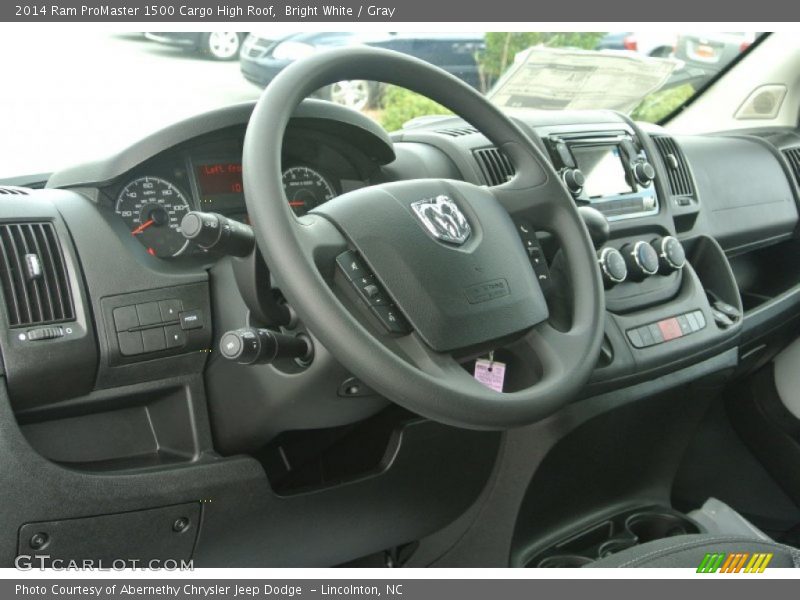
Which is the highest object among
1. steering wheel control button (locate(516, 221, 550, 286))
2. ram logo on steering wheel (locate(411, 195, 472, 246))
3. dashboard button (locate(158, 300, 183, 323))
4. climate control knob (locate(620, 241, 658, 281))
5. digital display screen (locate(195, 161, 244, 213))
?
ram logo on steering wheel (locate(411, 195, 472, 246))

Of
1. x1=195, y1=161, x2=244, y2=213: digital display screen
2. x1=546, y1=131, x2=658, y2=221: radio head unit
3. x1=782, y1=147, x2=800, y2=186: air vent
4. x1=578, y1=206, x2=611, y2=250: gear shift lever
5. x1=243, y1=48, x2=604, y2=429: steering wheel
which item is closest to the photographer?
x1=243, y1=48, x2=604, y2=429: steering wheel

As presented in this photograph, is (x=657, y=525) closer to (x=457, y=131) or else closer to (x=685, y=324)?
(x=685, y=324)

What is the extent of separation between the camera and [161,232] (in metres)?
1.46

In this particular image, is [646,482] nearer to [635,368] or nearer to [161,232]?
[635,368]

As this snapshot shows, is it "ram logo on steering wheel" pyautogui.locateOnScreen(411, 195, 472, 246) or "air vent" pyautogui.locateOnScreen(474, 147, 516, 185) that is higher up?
"ram logo on steering wheel" pyautogui.locateOnScreen(411, 195, 472, 246)

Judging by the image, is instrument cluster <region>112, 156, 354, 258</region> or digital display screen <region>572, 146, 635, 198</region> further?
digital display screen <region>572, 146, 635, 198</region>

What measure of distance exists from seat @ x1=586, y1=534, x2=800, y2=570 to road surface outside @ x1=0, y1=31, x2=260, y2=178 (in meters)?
1.00

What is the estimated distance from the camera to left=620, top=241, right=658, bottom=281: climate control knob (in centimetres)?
187

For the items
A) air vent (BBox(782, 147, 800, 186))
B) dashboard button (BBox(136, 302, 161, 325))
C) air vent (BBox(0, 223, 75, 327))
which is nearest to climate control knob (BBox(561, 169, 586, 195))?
dashboard button (BBox(136, 302, 161, 325))

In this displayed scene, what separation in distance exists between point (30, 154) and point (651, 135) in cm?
152

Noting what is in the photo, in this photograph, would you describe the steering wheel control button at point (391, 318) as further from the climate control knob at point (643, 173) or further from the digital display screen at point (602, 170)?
the climate control knob at point (643, 173)

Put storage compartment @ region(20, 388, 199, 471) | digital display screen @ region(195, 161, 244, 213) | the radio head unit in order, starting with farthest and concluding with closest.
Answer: the radio head unit → digital display screen @ region(195, 161, 244, 213) → storage compartment @ region(20, 388, 199, 471)

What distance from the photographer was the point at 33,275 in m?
1.26

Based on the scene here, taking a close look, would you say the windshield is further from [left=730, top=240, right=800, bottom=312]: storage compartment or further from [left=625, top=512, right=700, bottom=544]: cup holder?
[left=625, top=512, right=700, bottom=544]: cup holder
